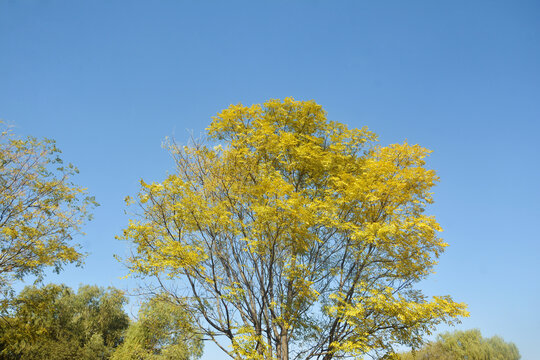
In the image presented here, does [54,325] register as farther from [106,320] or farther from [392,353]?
[392,353]

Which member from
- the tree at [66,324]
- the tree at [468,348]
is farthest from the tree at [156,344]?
the tree at [468,348]

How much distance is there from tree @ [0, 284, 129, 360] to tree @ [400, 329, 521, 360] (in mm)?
24947

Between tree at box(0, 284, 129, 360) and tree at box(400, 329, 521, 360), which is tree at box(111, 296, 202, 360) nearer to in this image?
tree at box(0, 284, 129, 360)

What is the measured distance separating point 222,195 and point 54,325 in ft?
65.9

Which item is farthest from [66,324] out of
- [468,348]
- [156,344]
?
[468,348]

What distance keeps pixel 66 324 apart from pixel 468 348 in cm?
3315

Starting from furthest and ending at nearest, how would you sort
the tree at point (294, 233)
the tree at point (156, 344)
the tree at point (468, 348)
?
the tree at point (468, 348) < the tree at point (156, 344) < the tree at point (294, 233)

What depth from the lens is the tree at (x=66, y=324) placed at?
10.7m

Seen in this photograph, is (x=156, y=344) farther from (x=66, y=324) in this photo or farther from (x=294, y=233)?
(x=294, y=233)

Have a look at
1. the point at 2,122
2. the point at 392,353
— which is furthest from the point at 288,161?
the point at 2,122

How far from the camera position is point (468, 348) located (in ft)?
97.0

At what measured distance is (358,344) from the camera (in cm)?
838

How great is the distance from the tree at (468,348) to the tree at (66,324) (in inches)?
982

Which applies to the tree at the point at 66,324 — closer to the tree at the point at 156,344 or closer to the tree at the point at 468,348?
the tree at the point at 156,344
